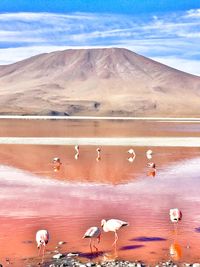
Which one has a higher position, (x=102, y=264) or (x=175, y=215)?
(x=175, y=215)

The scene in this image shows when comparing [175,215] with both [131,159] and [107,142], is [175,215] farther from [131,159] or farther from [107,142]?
[107,142]

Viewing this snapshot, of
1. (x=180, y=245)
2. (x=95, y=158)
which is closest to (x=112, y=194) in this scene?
(x=180, y=245)

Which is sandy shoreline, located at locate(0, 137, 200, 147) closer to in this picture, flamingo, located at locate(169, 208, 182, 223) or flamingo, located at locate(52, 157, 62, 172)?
flamingo, located at locate(52, 157, 62, 172)

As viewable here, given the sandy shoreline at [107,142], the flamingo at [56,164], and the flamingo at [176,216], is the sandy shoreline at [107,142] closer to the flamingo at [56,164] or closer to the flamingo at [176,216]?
the flamingo at [56,164]

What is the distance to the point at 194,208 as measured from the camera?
16.1 m

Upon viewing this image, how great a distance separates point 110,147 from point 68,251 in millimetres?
25667

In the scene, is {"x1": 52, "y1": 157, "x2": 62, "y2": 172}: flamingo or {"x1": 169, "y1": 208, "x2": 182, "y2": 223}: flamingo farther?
{"x1": 52, "y1": 157, "x2": 62, "y2": 172}: flamingo

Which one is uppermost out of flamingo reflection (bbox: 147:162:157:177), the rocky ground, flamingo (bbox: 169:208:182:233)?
flamingo reflection (bbox: 147:162:157:177)

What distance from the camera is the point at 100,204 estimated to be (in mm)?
16344

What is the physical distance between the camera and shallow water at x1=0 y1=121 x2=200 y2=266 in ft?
38.6

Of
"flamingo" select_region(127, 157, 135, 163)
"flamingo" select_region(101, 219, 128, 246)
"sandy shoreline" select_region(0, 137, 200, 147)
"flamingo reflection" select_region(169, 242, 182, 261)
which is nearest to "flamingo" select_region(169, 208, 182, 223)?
"flamingo reflection" select_region(169, 242, 182, 261)

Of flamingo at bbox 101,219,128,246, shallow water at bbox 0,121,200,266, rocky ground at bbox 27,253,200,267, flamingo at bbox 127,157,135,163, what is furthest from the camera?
flamingo at bbox 127,157,135,163

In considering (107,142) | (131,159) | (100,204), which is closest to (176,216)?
(100,204)

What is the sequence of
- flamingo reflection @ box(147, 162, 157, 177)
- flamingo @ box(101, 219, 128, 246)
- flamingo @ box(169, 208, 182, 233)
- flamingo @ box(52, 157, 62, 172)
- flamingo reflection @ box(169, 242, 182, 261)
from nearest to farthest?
flamingo reflection @ box(169, 242, 182, 261) → flamingo @ box(101, 219, 128, 246) → flamingo @ box(169, 208, 182, 233) → flamingo reflection @ box(147, 162, 157, 177) → flamingo @ box(52, 157, 62, 172)
